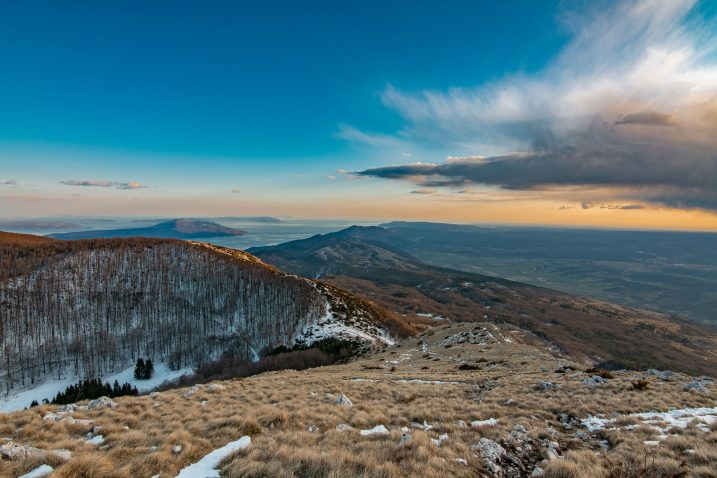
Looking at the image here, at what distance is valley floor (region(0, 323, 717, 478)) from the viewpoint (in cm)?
930

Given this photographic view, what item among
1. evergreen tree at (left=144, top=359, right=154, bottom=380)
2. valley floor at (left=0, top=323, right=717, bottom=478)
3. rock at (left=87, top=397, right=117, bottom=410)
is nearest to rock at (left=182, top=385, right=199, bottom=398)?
valley floor at (left=0, top=323, right=717, bottom=478)

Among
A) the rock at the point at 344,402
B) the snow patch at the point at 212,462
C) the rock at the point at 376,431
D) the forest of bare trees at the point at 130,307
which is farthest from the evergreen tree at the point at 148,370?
the rock at the point at 376,431

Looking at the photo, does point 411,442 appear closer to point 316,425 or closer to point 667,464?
point 316,425

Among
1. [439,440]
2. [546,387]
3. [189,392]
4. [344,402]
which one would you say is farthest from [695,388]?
[189,392]

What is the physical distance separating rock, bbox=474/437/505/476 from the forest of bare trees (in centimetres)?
12624

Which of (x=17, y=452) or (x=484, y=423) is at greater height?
(x=17, y=452)

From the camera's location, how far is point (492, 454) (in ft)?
35.4

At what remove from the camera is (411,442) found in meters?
11.0

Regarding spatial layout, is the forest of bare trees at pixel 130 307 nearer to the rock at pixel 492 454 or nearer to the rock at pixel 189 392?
the rock at pixel 189 392

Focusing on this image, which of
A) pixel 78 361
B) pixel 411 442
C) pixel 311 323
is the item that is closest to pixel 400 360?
pixel 411 442

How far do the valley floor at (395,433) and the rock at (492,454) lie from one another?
49 millimetres

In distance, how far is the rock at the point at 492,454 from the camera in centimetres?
999

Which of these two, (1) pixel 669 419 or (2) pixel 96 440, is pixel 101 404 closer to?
(2) pixel 96 440

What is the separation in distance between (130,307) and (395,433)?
172 metres
